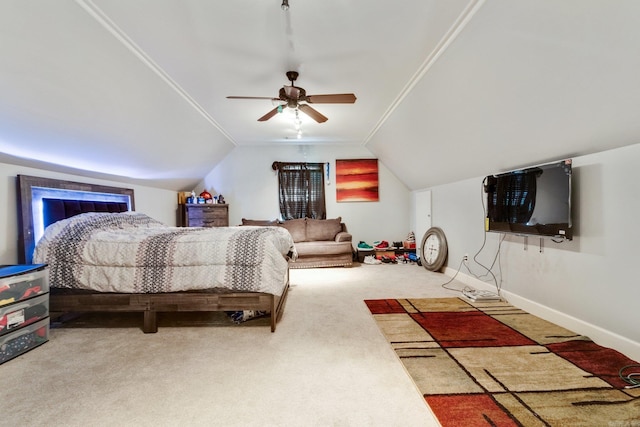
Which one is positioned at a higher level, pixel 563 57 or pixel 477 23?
pixel 477 23

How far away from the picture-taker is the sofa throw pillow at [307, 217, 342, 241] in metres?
5.59

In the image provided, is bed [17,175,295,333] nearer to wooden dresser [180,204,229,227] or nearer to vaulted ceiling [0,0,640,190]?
vaulted ceiling [0,0,640,190]

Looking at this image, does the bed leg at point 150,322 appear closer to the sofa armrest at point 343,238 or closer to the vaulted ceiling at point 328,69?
the vaulted ceiling at point 328,69

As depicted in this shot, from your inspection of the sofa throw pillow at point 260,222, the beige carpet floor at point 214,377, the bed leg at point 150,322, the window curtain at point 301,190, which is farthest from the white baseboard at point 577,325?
the sofa throw pillow at point 260,222

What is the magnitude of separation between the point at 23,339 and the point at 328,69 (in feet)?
11.7

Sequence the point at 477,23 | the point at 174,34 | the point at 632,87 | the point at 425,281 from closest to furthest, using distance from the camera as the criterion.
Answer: the point at 632,87 → the point at 477,23 → the point at 174,34 → the point at 425,281

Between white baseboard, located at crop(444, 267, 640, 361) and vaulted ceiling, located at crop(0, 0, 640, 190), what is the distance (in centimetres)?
146

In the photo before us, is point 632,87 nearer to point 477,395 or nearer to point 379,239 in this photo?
point 477,395

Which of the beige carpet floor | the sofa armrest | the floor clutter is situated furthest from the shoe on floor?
the beige carpet floor

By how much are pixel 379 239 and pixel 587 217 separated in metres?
4.02

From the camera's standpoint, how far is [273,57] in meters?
2.58

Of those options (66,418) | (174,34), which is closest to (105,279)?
(66,418)

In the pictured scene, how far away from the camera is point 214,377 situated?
68.8 inches

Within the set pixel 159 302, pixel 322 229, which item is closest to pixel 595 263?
pixel 159 302
